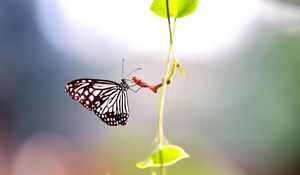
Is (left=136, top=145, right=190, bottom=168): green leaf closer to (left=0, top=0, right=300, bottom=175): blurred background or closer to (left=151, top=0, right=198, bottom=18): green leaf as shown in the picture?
(left=151, top=0, right=198, bottom=18): green leaf

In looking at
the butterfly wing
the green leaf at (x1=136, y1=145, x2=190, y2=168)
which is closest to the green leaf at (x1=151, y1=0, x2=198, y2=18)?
the green leaf at (x1=136, y1=145, x2=190, y2=168)

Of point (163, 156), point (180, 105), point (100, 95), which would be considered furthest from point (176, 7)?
point (180, 105)

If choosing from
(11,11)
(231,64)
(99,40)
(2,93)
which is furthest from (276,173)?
(11,11)

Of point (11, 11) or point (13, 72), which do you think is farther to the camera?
point (11, 11)

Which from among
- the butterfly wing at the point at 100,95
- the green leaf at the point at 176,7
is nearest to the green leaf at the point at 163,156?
the green leaf at the point at 176,7

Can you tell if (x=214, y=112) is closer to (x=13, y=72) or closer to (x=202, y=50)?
(x=202, y=50)

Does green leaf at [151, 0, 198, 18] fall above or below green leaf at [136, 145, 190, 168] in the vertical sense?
above

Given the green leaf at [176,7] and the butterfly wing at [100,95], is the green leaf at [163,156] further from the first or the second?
the butterfly wing at [100,95]
